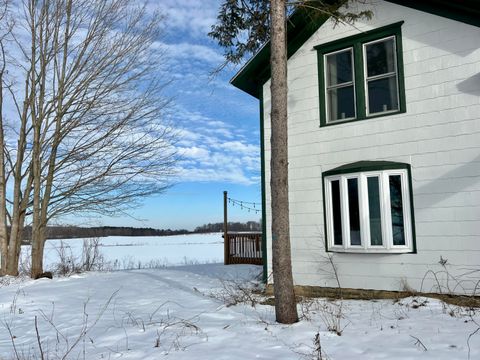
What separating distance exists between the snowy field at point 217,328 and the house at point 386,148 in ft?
2.92

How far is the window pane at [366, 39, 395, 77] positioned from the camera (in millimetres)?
8250

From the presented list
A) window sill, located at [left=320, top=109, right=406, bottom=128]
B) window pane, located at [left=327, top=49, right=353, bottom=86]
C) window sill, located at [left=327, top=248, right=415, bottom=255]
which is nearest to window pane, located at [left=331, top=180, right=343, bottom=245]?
window sill, located at [left=327, top=248, right=415, bottom=255]

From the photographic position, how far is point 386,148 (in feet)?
A: 25.9

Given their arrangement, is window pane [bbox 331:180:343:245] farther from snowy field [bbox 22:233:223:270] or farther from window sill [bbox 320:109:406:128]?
snowy field [bbox 22:233:223:270]

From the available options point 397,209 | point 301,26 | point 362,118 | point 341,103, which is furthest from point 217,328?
point 301,26

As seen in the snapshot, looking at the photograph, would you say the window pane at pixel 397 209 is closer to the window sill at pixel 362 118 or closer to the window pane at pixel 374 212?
the window pane at pixel 374 212

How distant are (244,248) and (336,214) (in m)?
7.50

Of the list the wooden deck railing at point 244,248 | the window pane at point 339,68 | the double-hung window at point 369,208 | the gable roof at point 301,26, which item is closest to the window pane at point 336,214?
the double-hung window at point 369,208

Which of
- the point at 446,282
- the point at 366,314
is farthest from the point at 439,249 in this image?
the point at 366,314

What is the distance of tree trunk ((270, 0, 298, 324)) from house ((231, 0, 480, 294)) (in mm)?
2572

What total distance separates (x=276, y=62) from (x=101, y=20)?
9789mm

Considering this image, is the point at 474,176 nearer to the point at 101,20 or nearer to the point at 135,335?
the point at 135,335

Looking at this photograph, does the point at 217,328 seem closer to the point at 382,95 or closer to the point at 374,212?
the point at 374,212

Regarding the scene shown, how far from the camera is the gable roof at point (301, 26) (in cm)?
726
